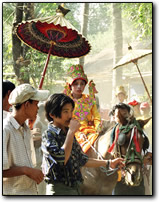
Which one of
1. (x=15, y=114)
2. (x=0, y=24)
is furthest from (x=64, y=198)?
(x=0, y=24)

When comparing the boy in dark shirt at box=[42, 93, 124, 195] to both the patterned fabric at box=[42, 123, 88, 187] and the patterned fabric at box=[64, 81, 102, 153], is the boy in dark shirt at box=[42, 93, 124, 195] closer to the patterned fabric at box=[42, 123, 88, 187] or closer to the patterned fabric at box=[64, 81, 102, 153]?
the patterned fabric at box=[42, 123, 88, 187]

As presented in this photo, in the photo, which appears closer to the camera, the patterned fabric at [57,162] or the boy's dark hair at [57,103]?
the patterned fabric at [57,162]

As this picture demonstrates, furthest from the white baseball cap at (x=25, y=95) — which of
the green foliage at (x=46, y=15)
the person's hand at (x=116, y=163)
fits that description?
the green foliage at (x=46, y=15)

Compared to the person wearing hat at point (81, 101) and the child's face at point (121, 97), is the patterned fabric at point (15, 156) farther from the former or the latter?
the child's face at point (121, 97)

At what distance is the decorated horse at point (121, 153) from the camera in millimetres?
4211

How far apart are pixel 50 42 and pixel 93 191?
2.46 meters

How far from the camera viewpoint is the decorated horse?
13.8 ft

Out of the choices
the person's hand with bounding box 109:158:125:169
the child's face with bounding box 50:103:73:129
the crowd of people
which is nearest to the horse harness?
the person's hand with bounding box 109:158:125:169

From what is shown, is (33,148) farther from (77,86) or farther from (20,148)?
(77,86)

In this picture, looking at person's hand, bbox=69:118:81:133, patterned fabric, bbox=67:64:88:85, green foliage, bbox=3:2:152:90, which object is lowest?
person's hand, bbox=69:118:81:133

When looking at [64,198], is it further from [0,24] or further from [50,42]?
[50,42]

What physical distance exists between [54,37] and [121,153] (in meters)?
2.25

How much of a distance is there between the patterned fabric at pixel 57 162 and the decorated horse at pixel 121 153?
1.13 metres

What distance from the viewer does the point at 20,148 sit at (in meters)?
2.86
